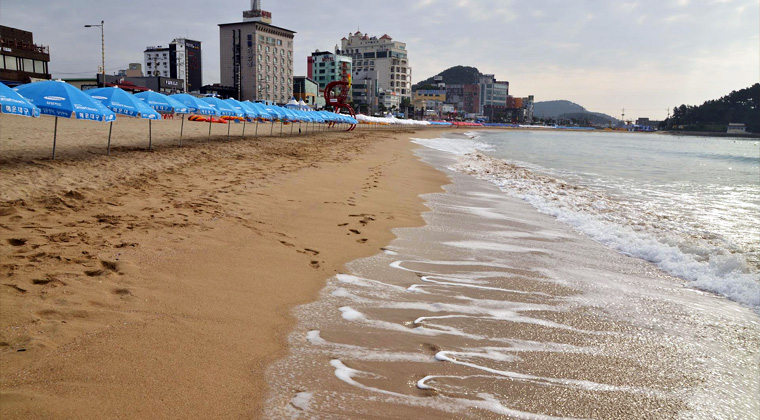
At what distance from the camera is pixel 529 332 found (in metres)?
3.78

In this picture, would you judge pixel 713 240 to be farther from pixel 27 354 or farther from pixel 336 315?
pixel 27 354

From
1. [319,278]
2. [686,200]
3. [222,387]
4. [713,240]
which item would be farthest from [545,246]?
[686,200]

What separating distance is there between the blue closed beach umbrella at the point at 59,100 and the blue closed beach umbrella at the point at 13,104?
0.75m

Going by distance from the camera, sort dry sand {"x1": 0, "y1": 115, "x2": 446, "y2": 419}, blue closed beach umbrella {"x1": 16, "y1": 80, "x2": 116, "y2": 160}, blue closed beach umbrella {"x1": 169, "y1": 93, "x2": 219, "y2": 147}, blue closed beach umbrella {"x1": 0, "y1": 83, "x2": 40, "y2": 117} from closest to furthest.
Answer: dry sand {"x1": 0, "y1": 115, "x2": 446, "y2": 419}
blue closed beach umbrella {"x1": 0, "y1": 83, "x2": 40, "y2": 117}
blue closed beach umbrella {"x1": 16, "y1": 80, "x2": 116, "y2": 160}
blue closed beach umbrella {"x1": 169, "y1": 93, "x2": 219, "y2": 147}

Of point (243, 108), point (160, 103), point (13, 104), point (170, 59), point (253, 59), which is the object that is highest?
point (170, 59)

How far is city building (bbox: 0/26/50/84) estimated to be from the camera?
41.6 m

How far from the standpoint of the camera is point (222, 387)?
2691mm

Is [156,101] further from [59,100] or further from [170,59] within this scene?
[170,59]

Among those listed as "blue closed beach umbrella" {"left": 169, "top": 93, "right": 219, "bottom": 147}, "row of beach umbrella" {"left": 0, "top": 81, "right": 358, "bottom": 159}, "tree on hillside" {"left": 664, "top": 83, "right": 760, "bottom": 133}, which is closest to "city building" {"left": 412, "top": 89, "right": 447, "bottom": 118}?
"tree on hillside" {"left": 664, "top": 83, "right": 760, "bottom": 133}

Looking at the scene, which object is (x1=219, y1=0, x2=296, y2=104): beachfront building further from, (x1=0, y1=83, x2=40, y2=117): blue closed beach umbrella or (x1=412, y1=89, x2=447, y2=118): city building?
(x1=0, y1=83, x2=40, y2=117): blue closed beach umbrella

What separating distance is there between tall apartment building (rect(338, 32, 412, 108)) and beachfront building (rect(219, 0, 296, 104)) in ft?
125

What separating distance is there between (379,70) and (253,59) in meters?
63.2

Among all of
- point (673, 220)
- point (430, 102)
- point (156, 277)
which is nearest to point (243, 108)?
point (673, 220)

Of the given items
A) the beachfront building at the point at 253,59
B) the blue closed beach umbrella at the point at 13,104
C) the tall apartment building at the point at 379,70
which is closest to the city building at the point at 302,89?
the beachfront building at the point at 253,59
